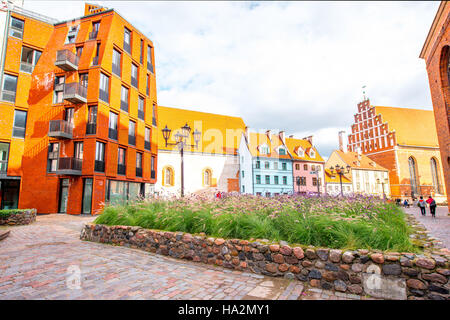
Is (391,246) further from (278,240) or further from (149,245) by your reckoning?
(149,245)

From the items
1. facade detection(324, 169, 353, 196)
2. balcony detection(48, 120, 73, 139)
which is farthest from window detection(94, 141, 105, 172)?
facade detection(324, 169, 353, 196)

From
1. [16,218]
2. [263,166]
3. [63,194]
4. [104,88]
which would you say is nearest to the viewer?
[16,218]

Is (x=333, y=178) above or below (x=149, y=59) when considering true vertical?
below

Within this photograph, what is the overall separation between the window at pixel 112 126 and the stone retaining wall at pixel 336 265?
1830 cm

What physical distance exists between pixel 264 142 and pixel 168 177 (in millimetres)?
18964

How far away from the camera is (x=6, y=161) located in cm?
2141

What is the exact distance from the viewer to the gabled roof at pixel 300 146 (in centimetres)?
4607

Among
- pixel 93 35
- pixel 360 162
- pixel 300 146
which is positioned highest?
pixel 93 35

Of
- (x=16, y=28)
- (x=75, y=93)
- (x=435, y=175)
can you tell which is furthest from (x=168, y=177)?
(x=435, y=175)

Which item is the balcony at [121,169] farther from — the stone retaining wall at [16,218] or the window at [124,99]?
the stone retaining wall at [16,218]

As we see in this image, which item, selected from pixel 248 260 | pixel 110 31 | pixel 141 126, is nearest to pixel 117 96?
pixel 141 126

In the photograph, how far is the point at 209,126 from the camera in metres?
43.2

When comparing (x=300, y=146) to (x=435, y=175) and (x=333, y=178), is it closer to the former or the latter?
(x=333, y=178)

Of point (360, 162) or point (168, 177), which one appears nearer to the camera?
point (168, 177)
